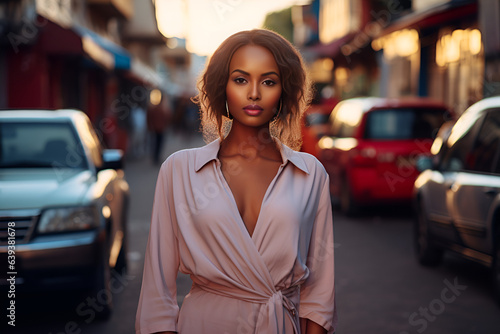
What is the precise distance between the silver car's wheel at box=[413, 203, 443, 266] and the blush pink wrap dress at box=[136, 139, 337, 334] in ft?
18.4

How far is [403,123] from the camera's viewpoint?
1188cm

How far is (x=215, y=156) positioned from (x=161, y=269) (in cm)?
41

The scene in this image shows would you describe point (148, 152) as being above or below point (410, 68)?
below

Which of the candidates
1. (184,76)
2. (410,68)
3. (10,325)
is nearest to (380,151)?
(10,325)

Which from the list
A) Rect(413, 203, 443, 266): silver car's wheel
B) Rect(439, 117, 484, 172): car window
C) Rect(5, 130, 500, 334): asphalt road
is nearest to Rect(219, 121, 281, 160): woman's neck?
Rect(5, 130, 500, 334): asphalt road

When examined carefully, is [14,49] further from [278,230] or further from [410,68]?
[278,230]

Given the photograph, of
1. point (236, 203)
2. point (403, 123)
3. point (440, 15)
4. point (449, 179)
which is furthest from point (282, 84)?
point (440, 15)

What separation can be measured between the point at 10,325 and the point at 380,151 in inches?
269

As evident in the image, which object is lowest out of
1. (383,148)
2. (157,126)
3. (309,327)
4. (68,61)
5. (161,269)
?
(157,126)

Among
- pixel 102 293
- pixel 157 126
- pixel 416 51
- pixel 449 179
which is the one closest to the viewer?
pixel 102 293

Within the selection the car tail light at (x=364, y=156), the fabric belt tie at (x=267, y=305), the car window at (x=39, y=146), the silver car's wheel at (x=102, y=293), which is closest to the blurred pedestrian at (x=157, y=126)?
the car tail light at (x=364, y=156)

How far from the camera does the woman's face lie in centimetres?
259

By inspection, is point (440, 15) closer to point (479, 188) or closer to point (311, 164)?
point (479, 188)

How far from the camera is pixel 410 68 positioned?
86.0ft
